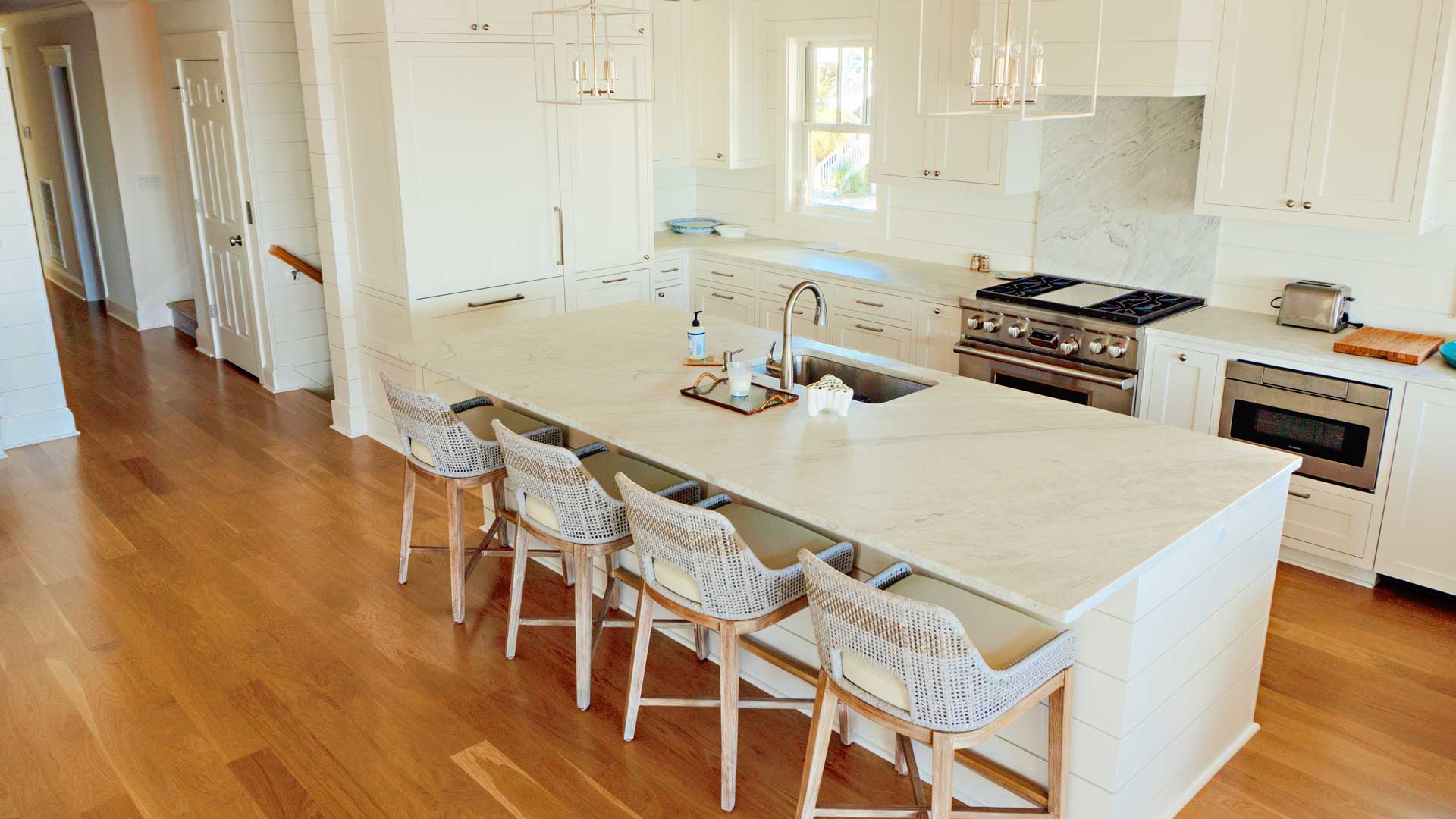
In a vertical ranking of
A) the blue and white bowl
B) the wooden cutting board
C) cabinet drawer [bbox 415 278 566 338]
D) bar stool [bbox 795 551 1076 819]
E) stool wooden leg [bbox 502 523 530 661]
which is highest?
the blue and white bowl

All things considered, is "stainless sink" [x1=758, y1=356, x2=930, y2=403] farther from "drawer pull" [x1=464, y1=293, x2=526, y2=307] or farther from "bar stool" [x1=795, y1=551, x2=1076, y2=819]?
"drawer pull" [x1=464, y1=293, x2=526, y2=307]

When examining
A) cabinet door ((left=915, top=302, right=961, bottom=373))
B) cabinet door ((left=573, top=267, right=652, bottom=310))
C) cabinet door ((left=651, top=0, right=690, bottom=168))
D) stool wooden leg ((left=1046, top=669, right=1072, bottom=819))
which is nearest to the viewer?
stool wooden leg ((left=1046, top=669, right=1072, bottom=819))

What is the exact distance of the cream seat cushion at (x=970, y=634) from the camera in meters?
2.50

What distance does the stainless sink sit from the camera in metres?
3.85

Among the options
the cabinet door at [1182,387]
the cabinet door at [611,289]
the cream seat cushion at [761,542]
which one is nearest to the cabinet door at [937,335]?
the cabinet door at [1182,387]

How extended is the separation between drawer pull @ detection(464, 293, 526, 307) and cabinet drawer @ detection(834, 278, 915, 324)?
1674 mm

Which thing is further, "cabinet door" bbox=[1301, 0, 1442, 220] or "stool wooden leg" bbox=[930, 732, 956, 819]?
"cabinet door" bbox=[1301, 0, 1442, 220]

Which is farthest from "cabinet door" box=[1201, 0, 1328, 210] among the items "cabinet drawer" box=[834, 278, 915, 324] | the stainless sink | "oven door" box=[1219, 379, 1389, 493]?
the stainless sink

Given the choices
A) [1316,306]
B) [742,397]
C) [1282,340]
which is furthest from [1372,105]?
[742,397]

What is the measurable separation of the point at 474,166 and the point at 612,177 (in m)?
A: 0.83

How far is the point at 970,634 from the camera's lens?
8.69 ft

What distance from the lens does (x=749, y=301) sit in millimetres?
6359

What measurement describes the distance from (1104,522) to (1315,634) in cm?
187

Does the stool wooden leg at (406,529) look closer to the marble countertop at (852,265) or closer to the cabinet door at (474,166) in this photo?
the cabinet door at (474,166)
